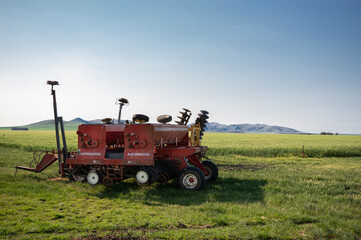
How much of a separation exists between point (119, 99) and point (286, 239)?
380 inches

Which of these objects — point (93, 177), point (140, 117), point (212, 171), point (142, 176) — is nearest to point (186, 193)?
point (142, 176)

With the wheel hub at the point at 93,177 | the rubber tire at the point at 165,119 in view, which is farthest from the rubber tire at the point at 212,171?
the wheel hub at the point at 93,177

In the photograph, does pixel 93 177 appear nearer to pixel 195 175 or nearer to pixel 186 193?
pixel 186 193

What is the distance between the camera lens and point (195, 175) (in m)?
11.0

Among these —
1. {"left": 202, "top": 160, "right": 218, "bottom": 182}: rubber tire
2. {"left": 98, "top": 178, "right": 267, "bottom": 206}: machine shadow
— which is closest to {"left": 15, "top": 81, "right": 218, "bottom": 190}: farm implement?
{"left": 98, "top": 178, "right": 267, "bottom": 206}: machine shadow

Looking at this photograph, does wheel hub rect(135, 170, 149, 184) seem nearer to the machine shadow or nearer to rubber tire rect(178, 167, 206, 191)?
the machine shadow

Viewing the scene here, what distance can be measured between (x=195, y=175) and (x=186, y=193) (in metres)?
0.73

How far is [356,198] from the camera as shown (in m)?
10.0

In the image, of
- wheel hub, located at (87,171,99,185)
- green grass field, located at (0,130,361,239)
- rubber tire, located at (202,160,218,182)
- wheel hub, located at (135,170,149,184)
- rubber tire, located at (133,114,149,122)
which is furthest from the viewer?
rubber tire, located at (202,160,218,182)

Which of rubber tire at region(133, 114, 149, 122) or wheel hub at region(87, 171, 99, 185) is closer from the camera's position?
wheel hub at region(87, 171, 99, 185)

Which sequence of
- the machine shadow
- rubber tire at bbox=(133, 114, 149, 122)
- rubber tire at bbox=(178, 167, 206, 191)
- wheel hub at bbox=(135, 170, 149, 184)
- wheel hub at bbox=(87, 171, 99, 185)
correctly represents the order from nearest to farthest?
the machine shadow → wheel hub at bbox=(135, 170, 149, 184) → rubber tire at bbox=(178, 167, 206, 191) → wheel hub at bbox=(87, 171, 99, 185) → rubber tire at bbox=(133, 114, 149, 122)

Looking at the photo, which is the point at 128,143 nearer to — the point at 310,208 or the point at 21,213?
the point at 21,213

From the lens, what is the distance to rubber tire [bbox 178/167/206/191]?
35.8ft

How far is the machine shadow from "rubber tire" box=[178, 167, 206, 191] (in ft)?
0.66
